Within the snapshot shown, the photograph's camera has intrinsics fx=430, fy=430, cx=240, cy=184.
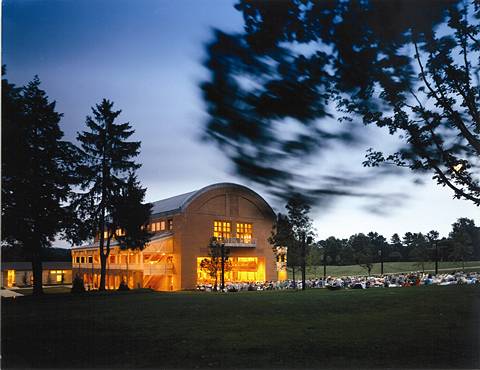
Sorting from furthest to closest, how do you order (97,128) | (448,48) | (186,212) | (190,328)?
(186,212)
(97,128)
(190,328)
(448,48)

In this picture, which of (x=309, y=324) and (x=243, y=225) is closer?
(x=309, y=324)

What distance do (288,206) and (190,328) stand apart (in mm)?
5779

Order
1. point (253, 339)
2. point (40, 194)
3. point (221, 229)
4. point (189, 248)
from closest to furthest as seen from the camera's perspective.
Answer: point (253, 339) → point (40, 194) → point (189, 248) → point (221, 229)

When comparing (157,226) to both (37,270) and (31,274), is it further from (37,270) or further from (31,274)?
(37,270)

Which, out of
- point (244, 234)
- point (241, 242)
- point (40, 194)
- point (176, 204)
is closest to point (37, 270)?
point (40, 194)

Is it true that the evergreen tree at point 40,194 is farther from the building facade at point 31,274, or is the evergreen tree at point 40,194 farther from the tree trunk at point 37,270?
the building facade at point 31,274

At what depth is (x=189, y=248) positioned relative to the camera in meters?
32.5

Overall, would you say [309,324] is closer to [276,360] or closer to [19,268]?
[276,360]

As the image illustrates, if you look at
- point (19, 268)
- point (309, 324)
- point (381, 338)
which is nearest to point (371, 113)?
point (381, 338)

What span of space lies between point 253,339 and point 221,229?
87.6 ft

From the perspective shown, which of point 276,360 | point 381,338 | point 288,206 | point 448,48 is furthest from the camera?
point 381,338

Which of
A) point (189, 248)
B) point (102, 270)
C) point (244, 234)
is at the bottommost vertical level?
point (102, 270)

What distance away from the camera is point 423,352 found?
5.81 meters

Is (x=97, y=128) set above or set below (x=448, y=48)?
above
